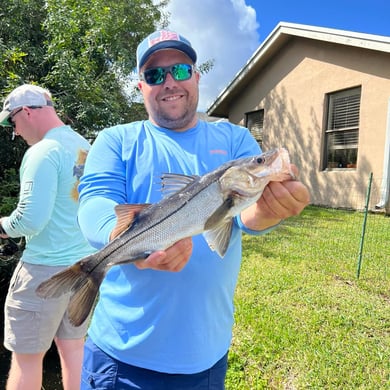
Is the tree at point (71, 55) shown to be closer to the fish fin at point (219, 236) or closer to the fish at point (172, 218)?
the fish at point (172, 218)

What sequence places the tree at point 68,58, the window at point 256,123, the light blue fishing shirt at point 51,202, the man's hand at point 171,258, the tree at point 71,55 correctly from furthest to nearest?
the window at point 256,123
the tree at point 71,55
the tree at point 68,58
the light blue fishing shirt at point 51,202
the man's hand at point 171,258

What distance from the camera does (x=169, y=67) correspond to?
1991 mm

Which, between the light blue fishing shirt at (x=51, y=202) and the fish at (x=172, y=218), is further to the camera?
the light blue fishing shirt at (x=51, y=202)

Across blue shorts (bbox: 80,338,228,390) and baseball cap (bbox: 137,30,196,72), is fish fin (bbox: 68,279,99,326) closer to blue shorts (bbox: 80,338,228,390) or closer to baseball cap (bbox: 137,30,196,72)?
blue shorts (bbox: 80,338,228,390)

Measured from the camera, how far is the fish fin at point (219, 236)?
1532mm

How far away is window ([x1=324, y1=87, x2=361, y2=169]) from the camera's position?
409 inches

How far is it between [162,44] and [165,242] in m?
1.15

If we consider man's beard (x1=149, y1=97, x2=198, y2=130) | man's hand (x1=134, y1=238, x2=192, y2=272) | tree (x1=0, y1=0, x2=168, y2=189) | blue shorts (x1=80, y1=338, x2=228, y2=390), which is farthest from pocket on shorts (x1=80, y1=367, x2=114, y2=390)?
tree (x1=0, y1=0, x2=168, y2=189)

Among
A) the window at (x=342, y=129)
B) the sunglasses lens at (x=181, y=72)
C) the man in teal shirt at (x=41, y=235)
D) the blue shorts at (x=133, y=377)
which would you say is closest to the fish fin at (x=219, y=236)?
the blue shorts at (x=133, y=377)

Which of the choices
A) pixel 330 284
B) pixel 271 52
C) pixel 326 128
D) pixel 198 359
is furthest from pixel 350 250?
pixel 271 52

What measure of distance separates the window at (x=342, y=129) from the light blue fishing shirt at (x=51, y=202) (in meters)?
9.35

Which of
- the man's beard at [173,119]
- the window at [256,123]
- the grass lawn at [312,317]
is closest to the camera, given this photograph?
the man's beard at [173,119]

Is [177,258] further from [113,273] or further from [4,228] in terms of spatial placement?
[4,228]

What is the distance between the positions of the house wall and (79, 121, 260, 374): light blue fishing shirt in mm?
8949
